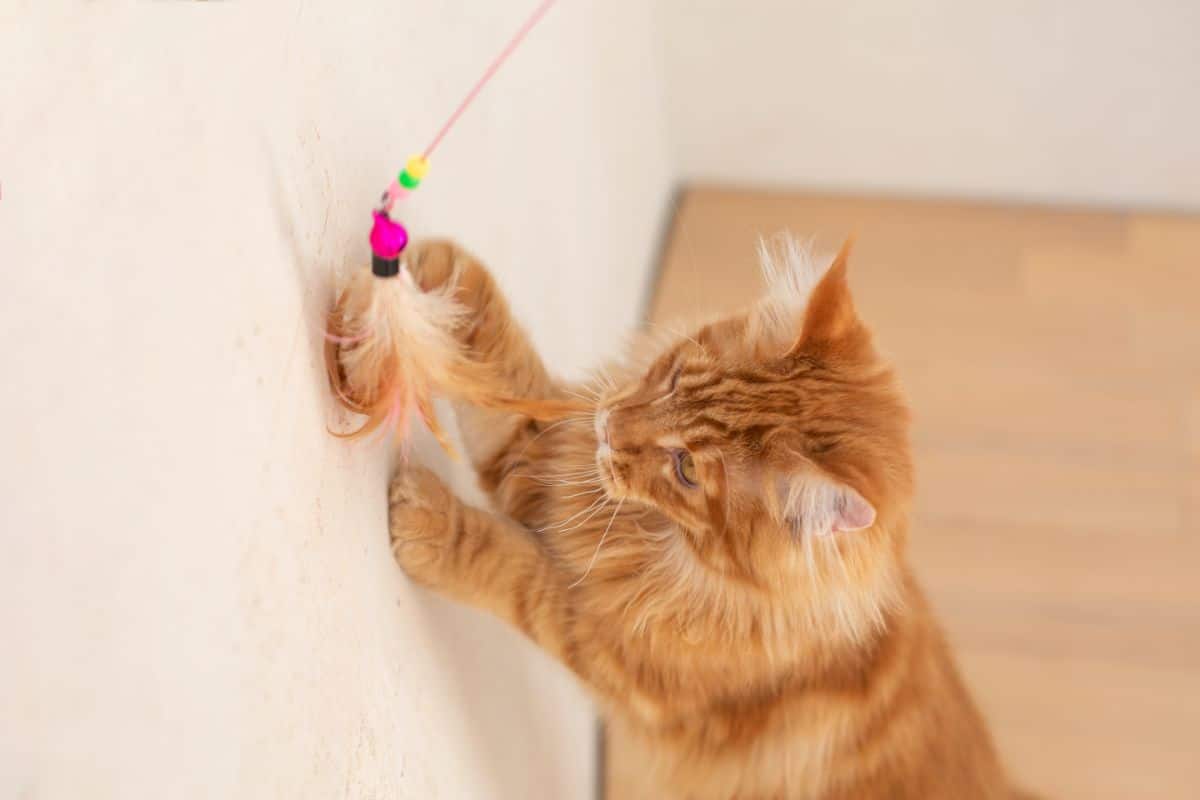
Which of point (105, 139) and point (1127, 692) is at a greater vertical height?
point (1127, 692)

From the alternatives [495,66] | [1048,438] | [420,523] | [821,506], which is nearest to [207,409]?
[420,523]

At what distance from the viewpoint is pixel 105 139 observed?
55 centimetres

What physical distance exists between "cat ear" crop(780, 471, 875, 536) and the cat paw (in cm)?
35

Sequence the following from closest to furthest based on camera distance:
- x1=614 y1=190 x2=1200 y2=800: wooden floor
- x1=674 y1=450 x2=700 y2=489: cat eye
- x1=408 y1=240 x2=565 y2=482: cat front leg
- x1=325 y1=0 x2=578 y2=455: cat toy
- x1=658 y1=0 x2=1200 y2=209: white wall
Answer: x1=325 y1=0 x2=578 y2=455: cat toy → x1=408 y1=240 x2=565 y2=482: cat front leg → x1=674 y1=450 x2=700 y2=489: cat eye → x1=614 y1=190 x2=1200 y2=800: wooden floor → x1=658 y1=0 x2=1200 y2=209: white wall

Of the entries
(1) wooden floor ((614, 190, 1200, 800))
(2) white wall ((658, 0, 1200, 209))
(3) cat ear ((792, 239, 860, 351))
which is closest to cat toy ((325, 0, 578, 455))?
(3) cat ear ((792, 239, 860, 351))

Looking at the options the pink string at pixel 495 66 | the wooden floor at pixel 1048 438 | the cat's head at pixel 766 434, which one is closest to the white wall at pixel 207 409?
the pink string at pixel 495 66

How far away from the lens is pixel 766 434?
3.56ft

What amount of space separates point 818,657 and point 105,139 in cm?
95

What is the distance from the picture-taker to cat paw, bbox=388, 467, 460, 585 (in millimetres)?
1035

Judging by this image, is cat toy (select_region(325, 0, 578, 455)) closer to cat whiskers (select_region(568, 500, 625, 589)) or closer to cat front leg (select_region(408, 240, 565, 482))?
cat front leg (select_region(408, 240, 565, 482))

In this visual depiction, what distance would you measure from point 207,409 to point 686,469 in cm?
59

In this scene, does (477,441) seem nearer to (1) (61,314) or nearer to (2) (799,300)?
(2) (799,300)

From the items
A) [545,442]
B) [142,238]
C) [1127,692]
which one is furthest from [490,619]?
[1127,692]

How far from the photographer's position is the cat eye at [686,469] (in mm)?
1131
